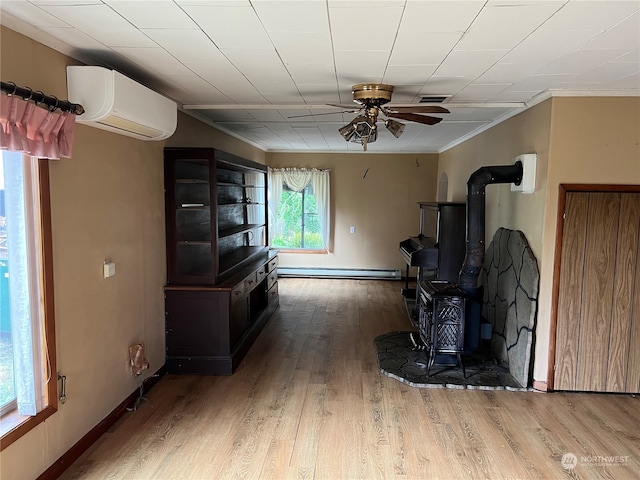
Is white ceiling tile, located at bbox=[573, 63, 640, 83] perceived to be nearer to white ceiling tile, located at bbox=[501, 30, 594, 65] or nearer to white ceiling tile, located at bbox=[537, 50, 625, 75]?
white ceiling tile, located at bbox=[537, 50, 625, 75]

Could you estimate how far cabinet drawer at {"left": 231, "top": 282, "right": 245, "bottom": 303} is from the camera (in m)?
3.88

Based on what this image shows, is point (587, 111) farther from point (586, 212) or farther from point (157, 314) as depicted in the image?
point (157, 314)

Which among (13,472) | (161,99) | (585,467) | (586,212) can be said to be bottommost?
(585,467)

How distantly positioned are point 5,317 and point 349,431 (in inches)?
86.1

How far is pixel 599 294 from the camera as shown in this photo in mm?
3422

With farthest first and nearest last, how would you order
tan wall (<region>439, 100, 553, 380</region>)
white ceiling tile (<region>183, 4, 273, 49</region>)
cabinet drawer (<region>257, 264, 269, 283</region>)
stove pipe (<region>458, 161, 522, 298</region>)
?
1. cabinet drawer (<region>257, 264, 269, 283</region>)
2. stove pipe (<region>458, 161, 522, 298</region>)
3. tan wall (<region>439, 100, 553, 380</region>)
4. white ceiling tile (<region>183, 4, 273, 49</region>)

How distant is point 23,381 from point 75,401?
0.42m

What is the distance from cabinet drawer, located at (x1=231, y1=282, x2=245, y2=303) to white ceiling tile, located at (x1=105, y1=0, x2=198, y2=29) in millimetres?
2327

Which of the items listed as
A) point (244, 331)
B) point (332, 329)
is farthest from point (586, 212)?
point (244, 331)

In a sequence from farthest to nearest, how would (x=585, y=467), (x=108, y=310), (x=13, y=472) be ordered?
(x=108, y=310), (x=585, y=467), (x=13, y=472)

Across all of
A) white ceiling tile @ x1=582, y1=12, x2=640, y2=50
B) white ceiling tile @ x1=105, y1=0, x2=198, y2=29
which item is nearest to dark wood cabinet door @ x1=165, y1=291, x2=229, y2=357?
white ceiling tile @ x1=105, y1=0, x2=198, y2=29

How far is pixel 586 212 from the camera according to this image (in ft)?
11.1

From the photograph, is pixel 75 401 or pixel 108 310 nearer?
pixel 75 401

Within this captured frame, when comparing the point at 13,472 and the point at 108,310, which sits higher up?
the point at 108,310
